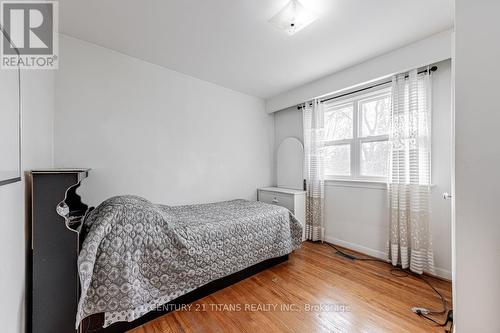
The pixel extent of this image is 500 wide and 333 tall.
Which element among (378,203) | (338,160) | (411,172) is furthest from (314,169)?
(411,172)

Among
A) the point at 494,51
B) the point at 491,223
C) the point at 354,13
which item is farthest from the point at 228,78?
the point at 491,223

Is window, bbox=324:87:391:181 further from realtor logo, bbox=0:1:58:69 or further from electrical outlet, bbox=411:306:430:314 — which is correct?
realtor logo, bbox=0:1:58:69

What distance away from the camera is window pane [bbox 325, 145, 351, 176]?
3039 mm

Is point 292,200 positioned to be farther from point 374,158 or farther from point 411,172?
point 411,172

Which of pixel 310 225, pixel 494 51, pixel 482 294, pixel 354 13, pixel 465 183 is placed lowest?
pixel 310 225

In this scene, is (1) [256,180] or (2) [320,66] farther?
(1) [256,180]

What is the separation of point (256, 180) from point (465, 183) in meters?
2.93

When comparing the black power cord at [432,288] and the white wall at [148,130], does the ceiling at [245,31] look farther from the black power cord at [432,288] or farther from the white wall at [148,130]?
the black power cord at [432,288]

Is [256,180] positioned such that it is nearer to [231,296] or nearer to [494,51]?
[231,296]

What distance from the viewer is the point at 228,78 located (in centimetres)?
307

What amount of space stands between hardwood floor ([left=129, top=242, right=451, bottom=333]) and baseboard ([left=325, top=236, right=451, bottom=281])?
9 centimetres

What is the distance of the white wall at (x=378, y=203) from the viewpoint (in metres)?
2.14

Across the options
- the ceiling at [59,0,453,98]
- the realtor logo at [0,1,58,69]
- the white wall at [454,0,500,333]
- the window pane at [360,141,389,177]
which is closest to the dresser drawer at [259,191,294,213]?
the window pane at [360,141,389,177]

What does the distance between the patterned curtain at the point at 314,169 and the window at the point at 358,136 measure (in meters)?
0.14
